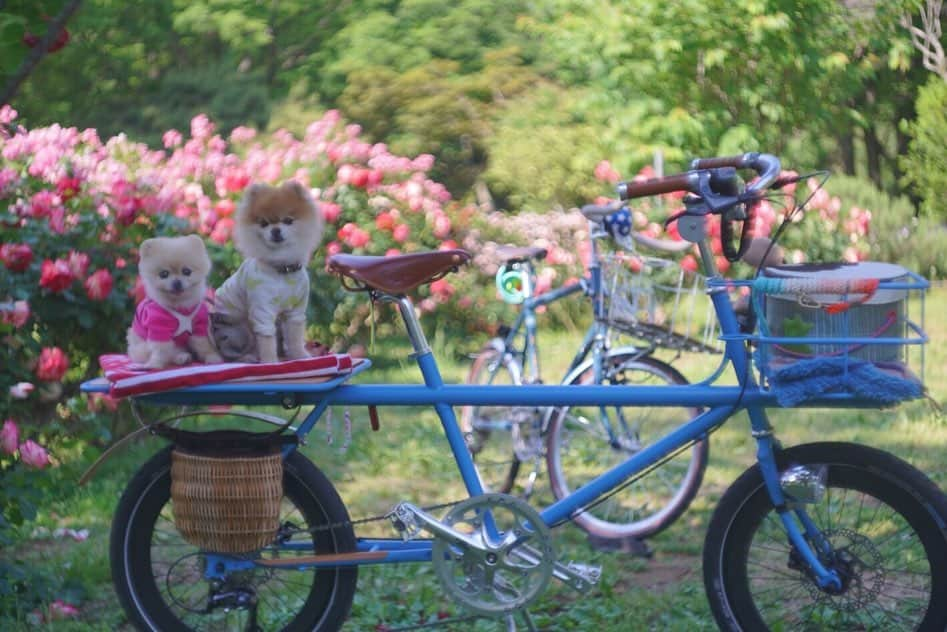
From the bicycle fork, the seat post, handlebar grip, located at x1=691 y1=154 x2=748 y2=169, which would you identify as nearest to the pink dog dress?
the seat post

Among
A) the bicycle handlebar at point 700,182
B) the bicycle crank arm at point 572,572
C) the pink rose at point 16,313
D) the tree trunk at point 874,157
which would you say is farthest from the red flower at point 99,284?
the tree trunk at point 874,157


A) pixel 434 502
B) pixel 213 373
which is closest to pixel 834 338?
pixel 213 373

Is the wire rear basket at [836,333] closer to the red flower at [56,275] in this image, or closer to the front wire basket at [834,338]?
the front wire basket at [834,338]

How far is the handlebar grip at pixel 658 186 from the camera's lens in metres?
3.31

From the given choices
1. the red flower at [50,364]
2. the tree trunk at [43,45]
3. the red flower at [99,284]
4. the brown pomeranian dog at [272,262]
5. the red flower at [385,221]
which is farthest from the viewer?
the red flower at [385,221]

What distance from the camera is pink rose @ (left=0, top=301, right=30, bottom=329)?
404cm

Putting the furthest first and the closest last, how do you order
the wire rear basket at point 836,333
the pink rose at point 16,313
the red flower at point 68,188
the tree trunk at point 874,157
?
1. the tree trunk at point 874,157
2. the red flower at point 68,188
3. the pink rose at point 16,313
4. the wire rear basket at point 836,333

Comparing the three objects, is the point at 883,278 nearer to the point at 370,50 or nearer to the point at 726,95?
the point at 726,95

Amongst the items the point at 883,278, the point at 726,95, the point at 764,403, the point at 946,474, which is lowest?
the point at 946,474

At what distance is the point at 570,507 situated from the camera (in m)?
3.50

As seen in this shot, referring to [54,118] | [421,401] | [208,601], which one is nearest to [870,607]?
[421,401]

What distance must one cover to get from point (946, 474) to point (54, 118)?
32.3ft

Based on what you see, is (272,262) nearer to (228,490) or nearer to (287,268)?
(287,268)

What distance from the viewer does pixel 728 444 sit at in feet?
20.7
